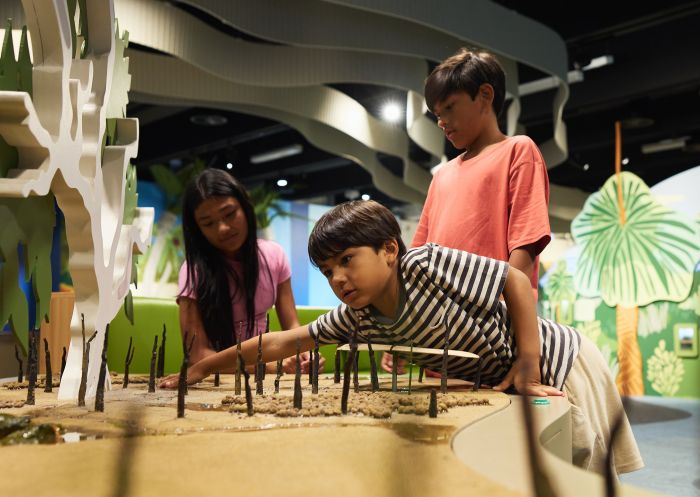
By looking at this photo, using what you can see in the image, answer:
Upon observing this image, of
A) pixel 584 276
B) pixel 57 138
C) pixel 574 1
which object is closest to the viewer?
pixel 57 138

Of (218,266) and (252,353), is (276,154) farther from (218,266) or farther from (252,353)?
(252,353)

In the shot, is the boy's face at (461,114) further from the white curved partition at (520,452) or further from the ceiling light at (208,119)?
the ceiling light at (208,119)

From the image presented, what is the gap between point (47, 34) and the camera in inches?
40.1

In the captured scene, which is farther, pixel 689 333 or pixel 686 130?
pixel 686 130

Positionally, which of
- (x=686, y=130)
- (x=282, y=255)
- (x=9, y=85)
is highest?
(x=686, y=130)

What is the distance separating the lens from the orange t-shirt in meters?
1.46

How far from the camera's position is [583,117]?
283 inches

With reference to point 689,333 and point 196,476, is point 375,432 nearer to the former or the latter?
point 196,476

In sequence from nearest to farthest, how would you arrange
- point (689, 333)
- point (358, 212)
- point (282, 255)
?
point (358, 212), point (282, 255), point (689, 333)

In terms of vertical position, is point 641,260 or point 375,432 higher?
point 641,260

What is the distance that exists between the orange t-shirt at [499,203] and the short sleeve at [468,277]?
29cm

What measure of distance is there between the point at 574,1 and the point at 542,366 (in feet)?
13.5

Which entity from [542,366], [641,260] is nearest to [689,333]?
[641,260]

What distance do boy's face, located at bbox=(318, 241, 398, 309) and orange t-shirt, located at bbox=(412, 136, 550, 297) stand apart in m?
0.43
